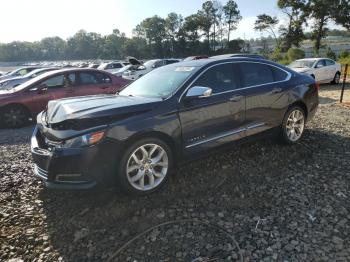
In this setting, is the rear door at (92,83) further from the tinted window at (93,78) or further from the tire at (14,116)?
the tire at (14,116)

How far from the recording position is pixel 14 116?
822 centimetres

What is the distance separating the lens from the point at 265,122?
505cm

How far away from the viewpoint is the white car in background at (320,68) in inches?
590

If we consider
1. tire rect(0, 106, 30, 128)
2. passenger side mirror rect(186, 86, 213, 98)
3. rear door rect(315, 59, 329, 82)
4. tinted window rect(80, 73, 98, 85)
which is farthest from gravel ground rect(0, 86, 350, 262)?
rear door rect(315, 59, 329, 82)

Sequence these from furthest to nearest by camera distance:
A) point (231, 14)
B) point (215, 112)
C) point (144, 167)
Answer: point (231, 14)
point (215, 112)
point (144, 167)

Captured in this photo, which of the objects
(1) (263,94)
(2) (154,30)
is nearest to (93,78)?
(1) (263,94)

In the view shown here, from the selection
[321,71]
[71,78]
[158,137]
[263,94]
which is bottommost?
[321,71]

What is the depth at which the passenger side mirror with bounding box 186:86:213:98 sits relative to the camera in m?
4.00

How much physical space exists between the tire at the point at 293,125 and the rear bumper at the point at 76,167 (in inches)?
125

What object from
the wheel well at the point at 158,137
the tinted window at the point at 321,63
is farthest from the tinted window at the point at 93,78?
the tinted window at the point at 321,63

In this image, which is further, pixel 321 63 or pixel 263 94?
pixel 321 63

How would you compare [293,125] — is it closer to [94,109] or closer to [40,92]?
[94,109]

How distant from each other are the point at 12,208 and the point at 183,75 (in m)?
2.69

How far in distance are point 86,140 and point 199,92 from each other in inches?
59.3
